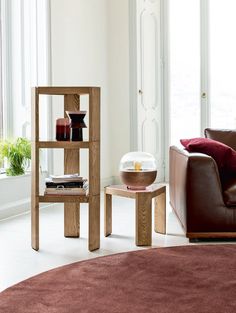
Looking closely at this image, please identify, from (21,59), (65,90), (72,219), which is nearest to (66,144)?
(65,90)

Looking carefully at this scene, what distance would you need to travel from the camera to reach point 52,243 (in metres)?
3.67

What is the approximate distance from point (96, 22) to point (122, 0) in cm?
51

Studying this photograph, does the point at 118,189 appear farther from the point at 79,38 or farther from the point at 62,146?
the point at 79,38

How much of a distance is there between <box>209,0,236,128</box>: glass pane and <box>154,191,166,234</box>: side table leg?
3072mm

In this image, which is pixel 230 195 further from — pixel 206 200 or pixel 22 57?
pixel 22 57

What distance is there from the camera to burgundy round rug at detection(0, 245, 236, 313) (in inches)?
92.7

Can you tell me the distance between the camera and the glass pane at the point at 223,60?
6.70 m

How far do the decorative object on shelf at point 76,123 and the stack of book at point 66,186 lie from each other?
265 mm

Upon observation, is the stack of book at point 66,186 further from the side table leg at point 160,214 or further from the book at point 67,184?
the side table leg at point 160,214

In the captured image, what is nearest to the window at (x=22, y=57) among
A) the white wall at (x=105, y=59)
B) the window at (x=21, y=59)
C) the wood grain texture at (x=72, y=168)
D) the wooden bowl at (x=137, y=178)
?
the window at (x=21, y=59)

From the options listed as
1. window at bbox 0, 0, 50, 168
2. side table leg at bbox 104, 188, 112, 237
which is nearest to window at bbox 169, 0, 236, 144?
window at bbox 0, 0, 50, 168

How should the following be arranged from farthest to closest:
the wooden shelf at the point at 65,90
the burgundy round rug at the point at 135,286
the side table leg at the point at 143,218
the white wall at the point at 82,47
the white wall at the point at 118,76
Result: the white wall at the point at 118,76, the white wall at the point at 82,47, the side table leg at the point at 143,218, the wooden shelf at the point at 65,90, the burgundy round rug at the point at 135,286

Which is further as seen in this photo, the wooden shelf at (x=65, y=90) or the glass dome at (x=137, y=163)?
the glass dome at (x=137, y=163)

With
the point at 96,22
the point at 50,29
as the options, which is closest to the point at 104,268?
the point at 50,29
